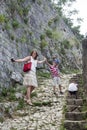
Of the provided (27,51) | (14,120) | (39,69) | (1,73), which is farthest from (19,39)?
(14,120)

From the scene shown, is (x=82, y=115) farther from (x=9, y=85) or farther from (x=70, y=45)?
(x=70, y=45)

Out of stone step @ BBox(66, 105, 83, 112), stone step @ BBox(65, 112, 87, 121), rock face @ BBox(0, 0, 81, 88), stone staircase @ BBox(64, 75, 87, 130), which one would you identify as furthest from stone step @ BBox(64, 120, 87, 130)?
rock face @ BBox(0, 0, 81, 88)

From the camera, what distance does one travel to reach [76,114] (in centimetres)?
816

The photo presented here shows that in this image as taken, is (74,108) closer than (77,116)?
No

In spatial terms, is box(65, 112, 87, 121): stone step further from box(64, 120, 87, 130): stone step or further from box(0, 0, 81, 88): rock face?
box(0, 0, 81, 88): rock face

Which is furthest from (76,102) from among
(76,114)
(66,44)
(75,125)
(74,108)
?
(66,44)

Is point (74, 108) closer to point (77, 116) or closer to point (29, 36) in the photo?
point (77, 116)

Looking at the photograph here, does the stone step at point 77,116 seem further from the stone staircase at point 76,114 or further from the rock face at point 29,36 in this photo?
the rock face at point 29,36

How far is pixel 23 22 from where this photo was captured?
17.5 meters

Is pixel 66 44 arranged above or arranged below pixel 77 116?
above

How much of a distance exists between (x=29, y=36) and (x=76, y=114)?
372 inches

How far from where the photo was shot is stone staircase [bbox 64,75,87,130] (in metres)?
7.68

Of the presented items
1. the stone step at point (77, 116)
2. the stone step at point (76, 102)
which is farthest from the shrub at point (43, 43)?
the stone step at point (77, 116)

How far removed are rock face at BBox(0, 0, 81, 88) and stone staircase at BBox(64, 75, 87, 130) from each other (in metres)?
2.74
